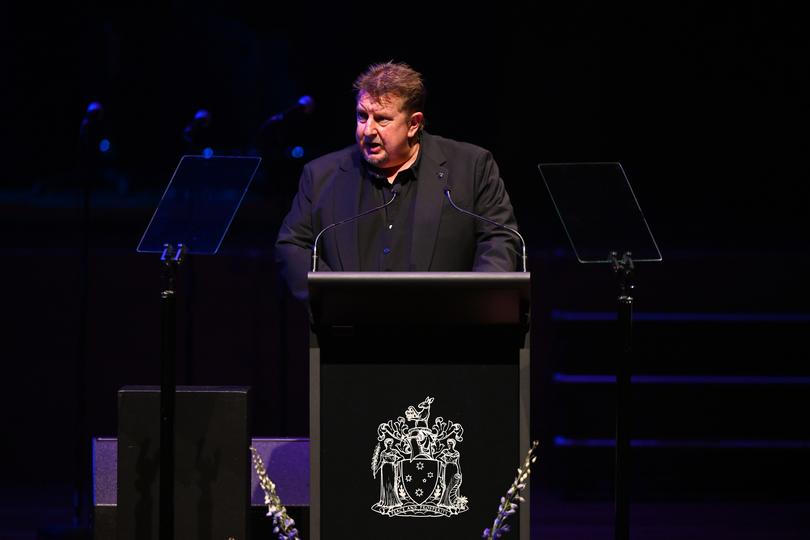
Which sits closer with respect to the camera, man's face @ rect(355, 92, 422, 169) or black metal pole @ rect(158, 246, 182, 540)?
black metal pole @ rect(158, 246, 182, 540)

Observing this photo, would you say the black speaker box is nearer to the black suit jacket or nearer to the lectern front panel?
the black suit jacket

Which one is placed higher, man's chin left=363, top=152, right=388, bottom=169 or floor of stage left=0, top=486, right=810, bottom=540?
man's chin left=363, top=152, right=388, bottom=169

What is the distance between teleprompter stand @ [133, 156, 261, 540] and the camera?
2.95 meters

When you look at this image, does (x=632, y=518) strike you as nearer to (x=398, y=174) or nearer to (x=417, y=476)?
(x=398, y=174)

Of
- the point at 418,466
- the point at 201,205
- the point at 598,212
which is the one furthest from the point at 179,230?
the point at 598,212

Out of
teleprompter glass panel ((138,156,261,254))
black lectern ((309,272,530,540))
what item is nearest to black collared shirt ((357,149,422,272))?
teleprompter glass panel ((138,156,261,254))

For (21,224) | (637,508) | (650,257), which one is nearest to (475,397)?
(650,257)

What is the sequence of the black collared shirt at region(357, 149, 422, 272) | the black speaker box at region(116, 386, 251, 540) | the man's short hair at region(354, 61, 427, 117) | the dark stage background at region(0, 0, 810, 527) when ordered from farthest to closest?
the dark stage background at region(0, 0, 810, 527) < the black collared shirt at region(357, 149, 422, 272) < the man's short hair at region(354, 61, 427, 117) < the black speaker box at region(116, 386, 251, 540)

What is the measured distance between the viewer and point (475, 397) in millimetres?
2617

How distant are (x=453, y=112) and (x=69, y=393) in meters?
2.14

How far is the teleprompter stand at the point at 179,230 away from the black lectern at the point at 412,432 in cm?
52

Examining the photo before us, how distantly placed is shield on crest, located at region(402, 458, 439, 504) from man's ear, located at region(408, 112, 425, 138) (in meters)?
1.09

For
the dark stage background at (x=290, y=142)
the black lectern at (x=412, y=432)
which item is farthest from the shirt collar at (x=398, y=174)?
the dark stage background at (x=290, y=142)

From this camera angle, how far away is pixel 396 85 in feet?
10.7
